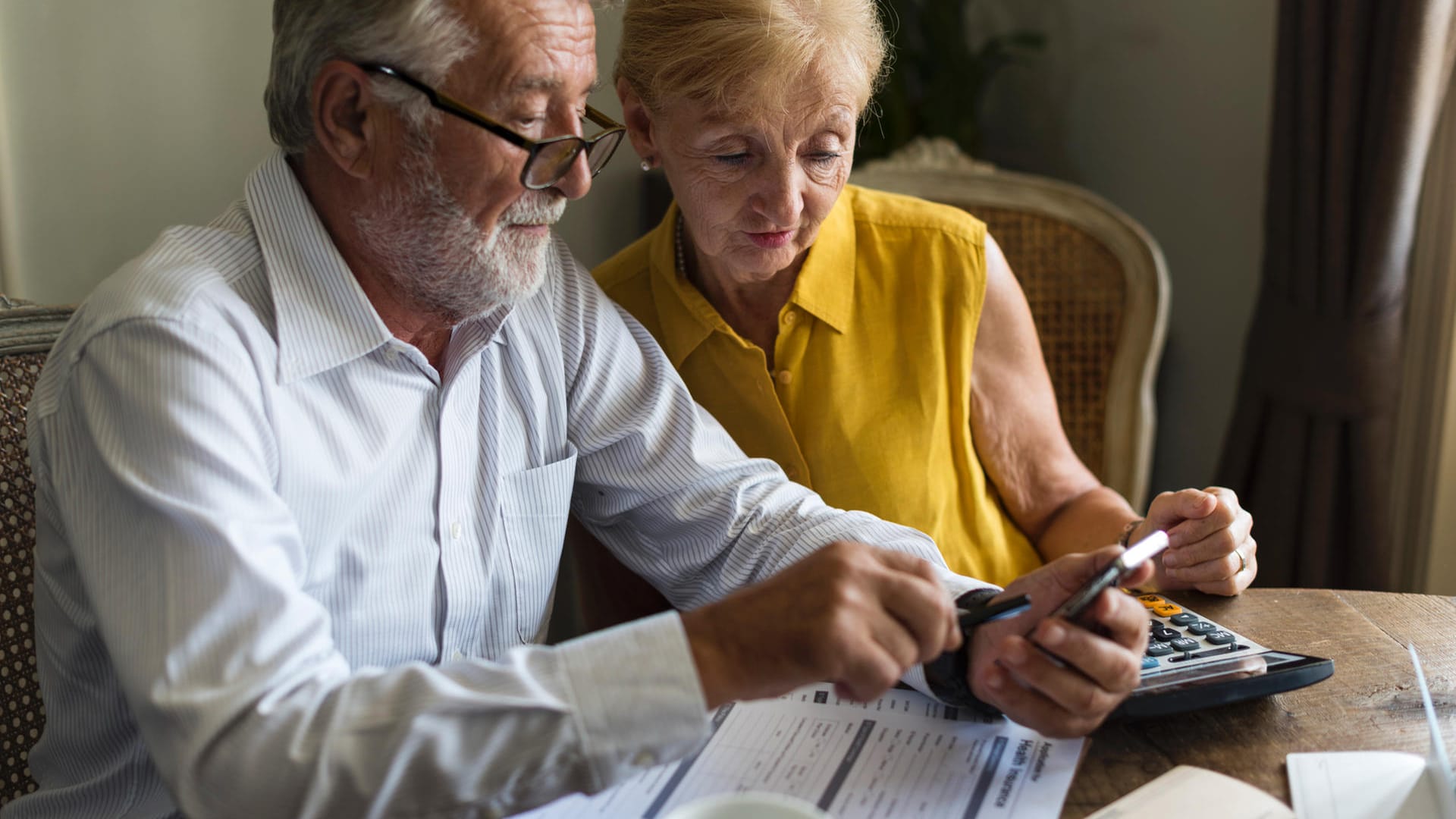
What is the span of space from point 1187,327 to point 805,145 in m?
1.57

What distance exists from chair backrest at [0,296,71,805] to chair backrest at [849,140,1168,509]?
1380 mm

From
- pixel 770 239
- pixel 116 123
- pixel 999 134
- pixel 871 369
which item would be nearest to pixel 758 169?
pixel 770 239

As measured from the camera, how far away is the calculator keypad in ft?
3.36

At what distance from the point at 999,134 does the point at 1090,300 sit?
1.09m

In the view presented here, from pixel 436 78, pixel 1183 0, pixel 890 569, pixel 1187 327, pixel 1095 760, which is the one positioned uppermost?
pixel 436 78

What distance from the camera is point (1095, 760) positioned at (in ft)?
3.03

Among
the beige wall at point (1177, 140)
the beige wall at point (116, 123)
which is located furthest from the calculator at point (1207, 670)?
the beige wall at point (1177, 140)

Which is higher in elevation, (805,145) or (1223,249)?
(805,145)

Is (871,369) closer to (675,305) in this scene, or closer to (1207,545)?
(675,305)

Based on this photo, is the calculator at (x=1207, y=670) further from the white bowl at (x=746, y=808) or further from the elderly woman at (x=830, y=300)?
the white bowl at (x=746, y=808)

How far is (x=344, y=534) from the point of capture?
3.40 ft

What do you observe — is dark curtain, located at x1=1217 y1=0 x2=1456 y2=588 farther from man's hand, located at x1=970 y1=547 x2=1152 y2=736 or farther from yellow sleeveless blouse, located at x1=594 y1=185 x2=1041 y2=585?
man's hand, located at x1=970 y1=547 x2=1152 y2=736

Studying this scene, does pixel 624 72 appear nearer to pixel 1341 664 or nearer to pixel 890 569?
pixel 890 569

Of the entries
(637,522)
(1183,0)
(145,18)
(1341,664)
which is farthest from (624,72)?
(1183,0)
